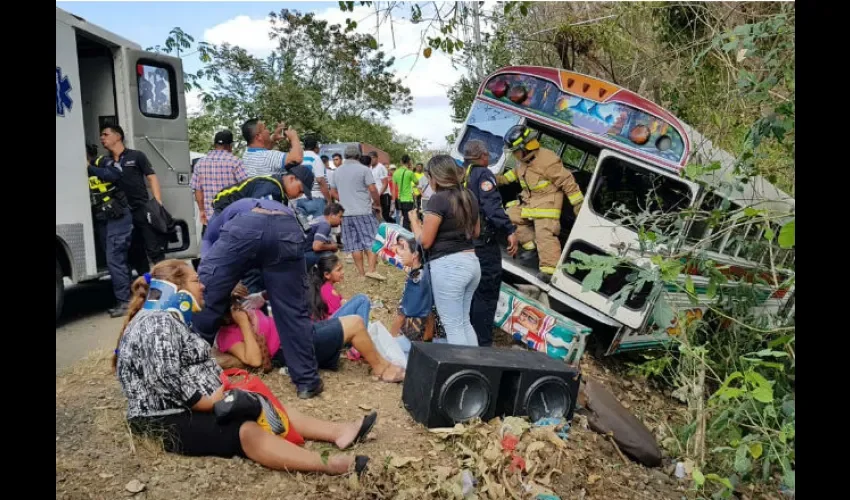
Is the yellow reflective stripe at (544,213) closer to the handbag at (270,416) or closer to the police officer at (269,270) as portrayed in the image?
the police officer at (269,270)

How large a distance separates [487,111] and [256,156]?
7.78 feet

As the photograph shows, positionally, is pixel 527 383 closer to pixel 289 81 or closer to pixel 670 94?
pixel 670 94

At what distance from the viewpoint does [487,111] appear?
6328mm

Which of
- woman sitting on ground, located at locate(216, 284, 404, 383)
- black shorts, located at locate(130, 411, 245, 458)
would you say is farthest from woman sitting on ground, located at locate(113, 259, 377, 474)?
woman sitting on ground, located at locate(216, 284, 404, 383)

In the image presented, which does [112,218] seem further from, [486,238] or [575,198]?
[575,198]

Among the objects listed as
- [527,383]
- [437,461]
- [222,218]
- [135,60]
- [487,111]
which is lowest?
[437,461]

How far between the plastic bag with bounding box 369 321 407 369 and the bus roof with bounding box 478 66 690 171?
2.56m

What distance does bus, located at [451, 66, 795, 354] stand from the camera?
523 cm

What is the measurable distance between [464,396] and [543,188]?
2584 millimetres

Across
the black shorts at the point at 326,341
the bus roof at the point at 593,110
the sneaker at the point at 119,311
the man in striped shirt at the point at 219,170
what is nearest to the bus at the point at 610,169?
the bus roof at the point at 593,110

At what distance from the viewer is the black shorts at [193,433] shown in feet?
10.8

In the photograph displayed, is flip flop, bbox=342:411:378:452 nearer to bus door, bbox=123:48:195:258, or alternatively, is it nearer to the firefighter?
the firefighter

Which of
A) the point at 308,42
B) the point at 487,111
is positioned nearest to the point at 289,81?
the point at 308,42

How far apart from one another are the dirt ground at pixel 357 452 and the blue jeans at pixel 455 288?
67 centimetres
